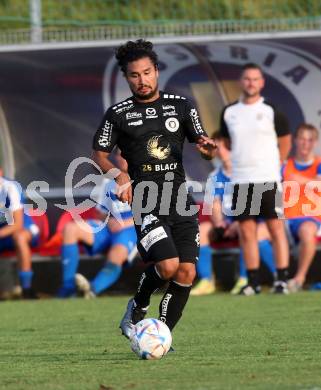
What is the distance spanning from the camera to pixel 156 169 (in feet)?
24.0

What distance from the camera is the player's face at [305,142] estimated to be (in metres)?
13.1

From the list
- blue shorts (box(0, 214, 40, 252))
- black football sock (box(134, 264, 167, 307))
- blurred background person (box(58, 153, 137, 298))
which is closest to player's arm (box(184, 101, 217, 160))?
black football sock (box(134, 264, 167, 307))

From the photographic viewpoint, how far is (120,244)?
43.8ft

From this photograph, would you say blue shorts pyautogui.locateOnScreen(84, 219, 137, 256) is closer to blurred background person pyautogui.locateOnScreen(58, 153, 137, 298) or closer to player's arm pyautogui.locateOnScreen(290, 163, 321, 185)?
blurred background person pyautogui.locateOnScreen(58, 153, 137, 298)

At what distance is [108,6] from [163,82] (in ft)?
8.12

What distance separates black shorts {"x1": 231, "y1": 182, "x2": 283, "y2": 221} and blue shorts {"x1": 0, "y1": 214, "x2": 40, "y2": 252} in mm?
2672

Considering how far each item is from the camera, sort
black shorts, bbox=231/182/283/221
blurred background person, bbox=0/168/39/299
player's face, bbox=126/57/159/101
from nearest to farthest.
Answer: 1. player's face, bbox=126/57/159/101
2. black shorts, bbox=231/182/283/221
3. blurred background person, bbox=0/168/39/299

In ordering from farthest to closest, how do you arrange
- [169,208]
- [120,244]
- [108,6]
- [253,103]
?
[108,6]
[120,244]
[253,103]
[169,208]

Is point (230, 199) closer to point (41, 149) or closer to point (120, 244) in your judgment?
point (120, 244)

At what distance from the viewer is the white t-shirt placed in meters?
12.4

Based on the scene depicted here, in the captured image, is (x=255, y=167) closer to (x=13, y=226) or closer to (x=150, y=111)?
(x=13, y=226)

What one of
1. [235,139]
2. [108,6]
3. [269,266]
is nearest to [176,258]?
[235,139]

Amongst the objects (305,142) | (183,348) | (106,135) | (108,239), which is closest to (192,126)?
(106,135)

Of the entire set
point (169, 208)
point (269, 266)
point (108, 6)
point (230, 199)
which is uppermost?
point (108, 6)
